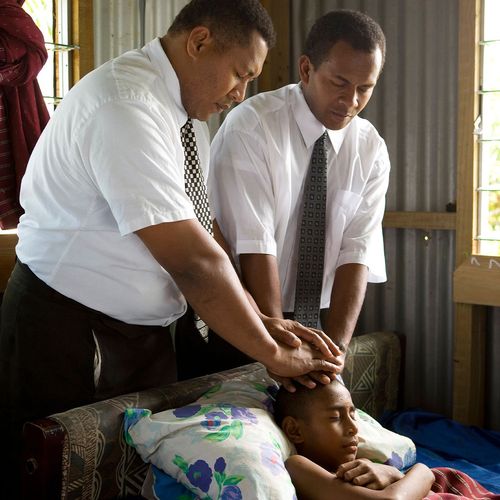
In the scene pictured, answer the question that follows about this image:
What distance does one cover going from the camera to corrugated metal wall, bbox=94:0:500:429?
338 centimetres

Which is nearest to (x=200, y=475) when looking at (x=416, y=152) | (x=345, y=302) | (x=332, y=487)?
(x=332, y=487)

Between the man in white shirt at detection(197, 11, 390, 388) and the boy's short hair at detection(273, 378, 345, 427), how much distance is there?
0.13 metres

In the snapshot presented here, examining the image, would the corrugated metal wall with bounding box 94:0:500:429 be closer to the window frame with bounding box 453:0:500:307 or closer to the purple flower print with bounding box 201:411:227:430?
the window frame with bounding box 453:0:500:307

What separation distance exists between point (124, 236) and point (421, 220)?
199 cm

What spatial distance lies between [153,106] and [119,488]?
998mm

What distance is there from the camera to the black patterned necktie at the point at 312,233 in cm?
250

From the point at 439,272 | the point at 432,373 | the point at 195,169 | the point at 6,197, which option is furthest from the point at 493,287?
the point at 6,197

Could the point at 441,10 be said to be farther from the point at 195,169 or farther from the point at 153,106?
the point at 153,106

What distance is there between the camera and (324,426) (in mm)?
2002

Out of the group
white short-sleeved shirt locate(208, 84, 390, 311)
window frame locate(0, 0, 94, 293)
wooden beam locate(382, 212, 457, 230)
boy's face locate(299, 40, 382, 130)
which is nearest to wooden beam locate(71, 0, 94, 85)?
window frame locate(0, 0, 94, 293)

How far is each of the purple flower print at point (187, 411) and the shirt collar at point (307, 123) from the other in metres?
1.00

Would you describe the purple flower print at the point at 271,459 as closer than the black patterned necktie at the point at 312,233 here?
Yes

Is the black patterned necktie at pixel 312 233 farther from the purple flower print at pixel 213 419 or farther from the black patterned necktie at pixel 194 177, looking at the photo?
the purple flower print at pixel 213 419

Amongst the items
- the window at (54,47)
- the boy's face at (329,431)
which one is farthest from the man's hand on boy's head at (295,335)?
the window at (54,47)
